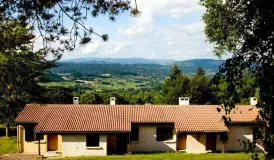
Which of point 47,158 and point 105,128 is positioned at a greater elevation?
point 105,128

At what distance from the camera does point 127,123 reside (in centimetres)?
2764

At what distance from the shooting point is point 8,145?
31656 mm

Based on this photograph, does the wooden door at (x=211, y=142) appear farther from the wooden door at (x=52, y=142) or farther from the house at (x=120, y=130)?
the wooden door at (x=52, y=142)

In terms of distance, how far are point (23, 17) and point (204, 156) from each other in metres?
19.1

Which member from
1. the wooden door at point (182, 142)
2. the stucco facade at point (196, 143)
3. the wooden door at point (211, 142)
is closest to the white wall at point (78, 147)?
the wooden door at point (182, 142)

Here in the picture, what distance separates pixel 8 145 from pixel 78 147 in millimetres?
8517

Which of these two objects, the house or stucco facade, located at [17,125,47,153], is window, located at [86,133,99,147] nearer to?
the house

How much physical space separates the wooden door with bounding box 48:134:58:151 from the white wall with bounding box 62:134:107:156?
164 centimetres

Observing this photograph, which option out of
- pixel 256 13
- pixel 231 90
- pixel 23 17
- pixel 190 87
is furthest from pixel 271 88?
pixel 190 87

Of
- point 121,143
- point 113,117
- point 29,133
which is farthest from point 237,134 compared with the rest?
point 29,133

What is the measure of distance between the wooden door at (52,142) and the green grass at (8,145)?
125 inches

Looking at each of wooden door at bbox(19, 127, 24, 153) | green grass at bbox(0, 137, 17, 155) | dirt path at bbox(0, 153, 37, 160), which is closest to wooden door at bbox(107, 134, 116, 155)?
dirt path at bbox(0, 153, 37, 160)

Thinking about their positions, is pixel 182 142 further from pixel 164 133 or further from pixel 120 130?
pixel 120 130

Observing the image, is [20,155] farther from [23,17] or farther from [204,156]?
[23,17]
